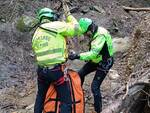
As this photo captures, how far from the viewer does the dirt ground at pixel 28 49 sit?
9.96 meters

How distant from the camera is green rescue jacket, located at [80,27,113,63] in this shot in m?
7.56

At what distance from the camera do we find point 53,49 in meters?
7.15

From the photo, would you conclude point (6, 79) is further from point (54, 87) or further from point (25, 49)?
point (54, 87)

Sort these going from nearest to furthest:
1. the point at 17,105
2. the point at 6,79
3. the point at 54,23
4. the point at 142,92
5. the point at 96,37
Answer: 1. the point at 142,92
2. the point at 54,23
3. the point at 96,37
4. the point at 17,105
5. the point at 6,79

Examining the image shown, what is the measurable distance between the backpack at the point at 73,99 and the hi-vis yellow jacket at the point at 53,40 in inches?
17.0

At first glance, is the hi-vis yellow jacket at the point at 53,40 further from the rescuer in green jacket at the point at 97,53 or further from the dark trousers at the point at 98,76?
the dark trousers at the point at 98,76

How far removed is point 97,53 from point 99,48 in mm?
86

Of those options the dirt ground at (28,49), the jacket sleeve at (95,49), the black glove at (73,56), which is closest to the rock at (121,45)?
the dirt ground at (28,49)

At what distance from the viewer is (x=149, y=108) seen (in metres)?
6.55

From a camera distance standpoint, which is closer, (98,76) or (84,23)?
(84,23)

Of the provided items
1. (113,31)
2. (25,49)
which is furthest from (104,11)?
(25,49)

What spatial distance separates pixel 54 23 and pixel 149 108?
6.14ft

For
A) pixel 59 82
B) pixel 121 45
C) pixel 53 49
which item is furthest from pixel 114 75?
pixel 53 49

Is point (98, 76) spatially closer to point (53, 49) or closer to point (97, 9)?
point (53, 49)
